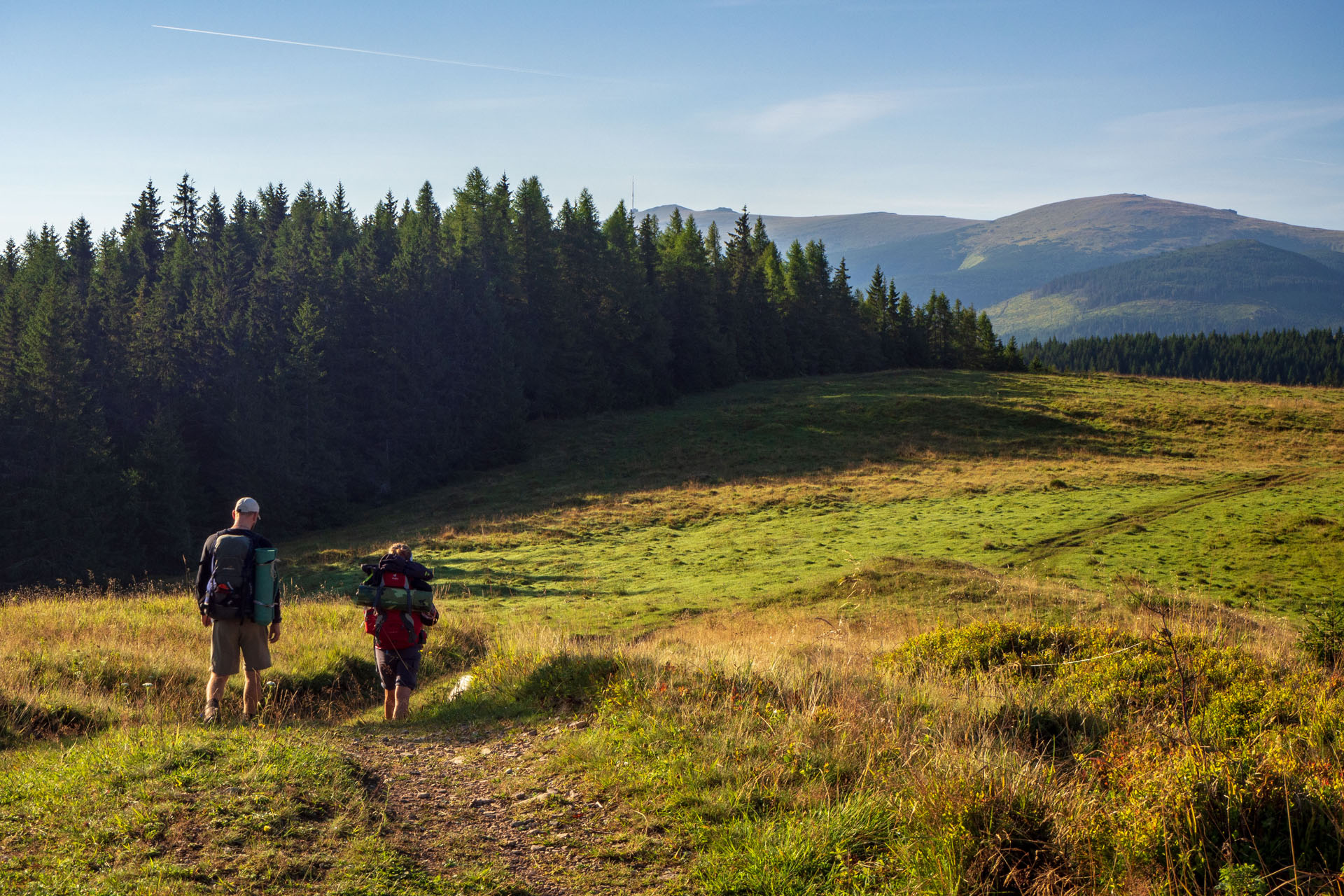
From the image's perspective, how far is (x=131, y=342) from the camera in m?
46.8

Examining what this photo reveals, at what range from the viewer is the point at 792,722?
22.9 ft

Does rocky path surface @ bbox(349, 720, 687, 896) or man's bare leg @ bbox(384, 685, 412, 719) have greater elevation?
rocky path surface @ bbox(349, 720, 687, 896)

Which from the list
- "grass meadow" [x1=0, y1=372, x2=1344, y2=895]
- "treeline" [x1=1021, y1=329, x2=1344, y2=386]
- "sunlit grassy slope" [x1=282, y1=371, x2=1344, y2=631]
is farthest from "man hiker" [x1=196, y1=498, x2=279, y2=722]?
"treeline" [x1=1021, y1=329, x2=1344, y2=386]

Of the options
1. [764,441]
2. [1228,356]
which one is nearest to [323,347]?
[764,441]

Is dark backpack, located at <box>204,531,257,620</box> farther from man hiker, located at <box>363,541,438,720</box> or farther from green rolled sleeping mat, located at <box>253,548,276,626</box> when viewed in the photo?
man hiker, located at <box>363,541,438,720</box>

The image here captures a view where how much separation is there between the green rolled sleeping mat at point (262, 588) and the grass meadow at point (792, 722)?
113cm

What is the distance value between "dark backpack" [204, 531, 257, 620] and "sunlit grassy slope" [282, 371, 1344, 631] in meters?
9.67

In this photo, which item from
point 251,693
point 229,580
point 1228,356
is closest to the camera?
point 229,580

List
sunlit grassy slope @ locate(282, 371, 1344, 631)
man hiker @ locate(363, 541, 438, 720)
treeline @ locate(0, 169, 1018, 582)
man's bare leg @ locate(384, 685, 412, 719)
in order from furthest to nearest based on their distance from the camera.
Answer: treeline @ locate(0, 169, 1018, 582), sunlit grassy slope @ locate(282, 371, 1344, 631), man hiker @ locate(363, 541, 438, 720), man's bare leg @ locate(384, 685, 412, 719)

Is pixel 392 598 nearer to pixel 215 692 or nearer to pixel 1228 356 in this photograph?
pixel 215 692

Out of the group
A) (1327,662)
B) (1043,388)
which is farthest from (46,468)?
(1043,388)

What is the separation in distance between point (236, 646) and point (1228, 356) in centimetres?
16717

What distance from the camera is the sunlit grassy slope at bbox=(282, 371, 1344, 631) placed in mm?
21859

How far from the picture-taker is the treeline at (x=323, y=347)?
39.2 metres
